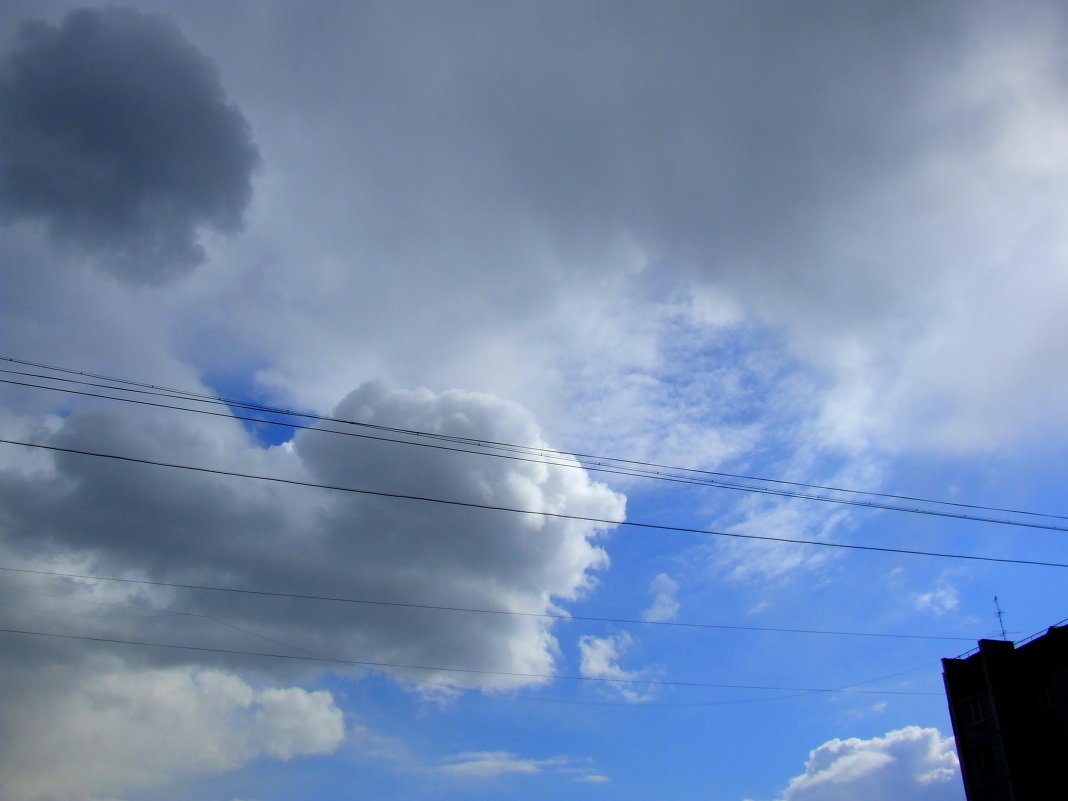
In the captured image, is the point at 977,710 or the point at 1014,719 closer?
the point at 1014,719

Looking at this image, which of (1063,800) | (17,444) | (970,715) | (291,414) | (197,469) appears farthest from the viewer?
(970,715)

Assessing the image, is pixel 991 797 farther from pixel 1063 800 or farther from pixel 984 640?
pixel 984 640

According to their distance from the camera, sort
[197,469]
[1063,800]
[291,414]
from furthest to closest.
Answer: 1. [1063,800]
2. [291,414]
3. [197,469]

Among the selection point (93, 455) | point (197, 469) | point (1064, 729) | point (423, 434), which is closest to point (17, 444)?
point (93, 455)

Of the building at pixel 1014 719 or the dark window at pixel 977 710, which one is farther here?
the dark window at pixel 977 710

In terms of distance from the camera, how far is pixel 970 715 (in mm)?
67625

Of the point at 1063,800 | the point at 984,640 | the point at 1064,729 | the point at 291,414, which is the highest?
the point at 984,640

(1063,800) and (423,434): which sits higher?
(423,434)

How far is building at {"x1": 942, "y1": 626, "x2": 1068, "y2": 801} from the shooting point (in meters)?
59.7

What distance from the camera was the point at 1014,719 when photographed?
6284 cm

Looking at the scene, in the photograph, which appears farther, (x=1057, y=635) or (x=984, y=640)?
(x=984, y=640)

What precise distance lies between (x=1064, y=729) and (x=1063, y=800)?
5061 mm

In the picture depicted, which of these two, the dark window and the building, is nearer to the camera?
the building

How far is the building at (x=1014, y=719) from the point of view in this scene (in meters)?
59.7
